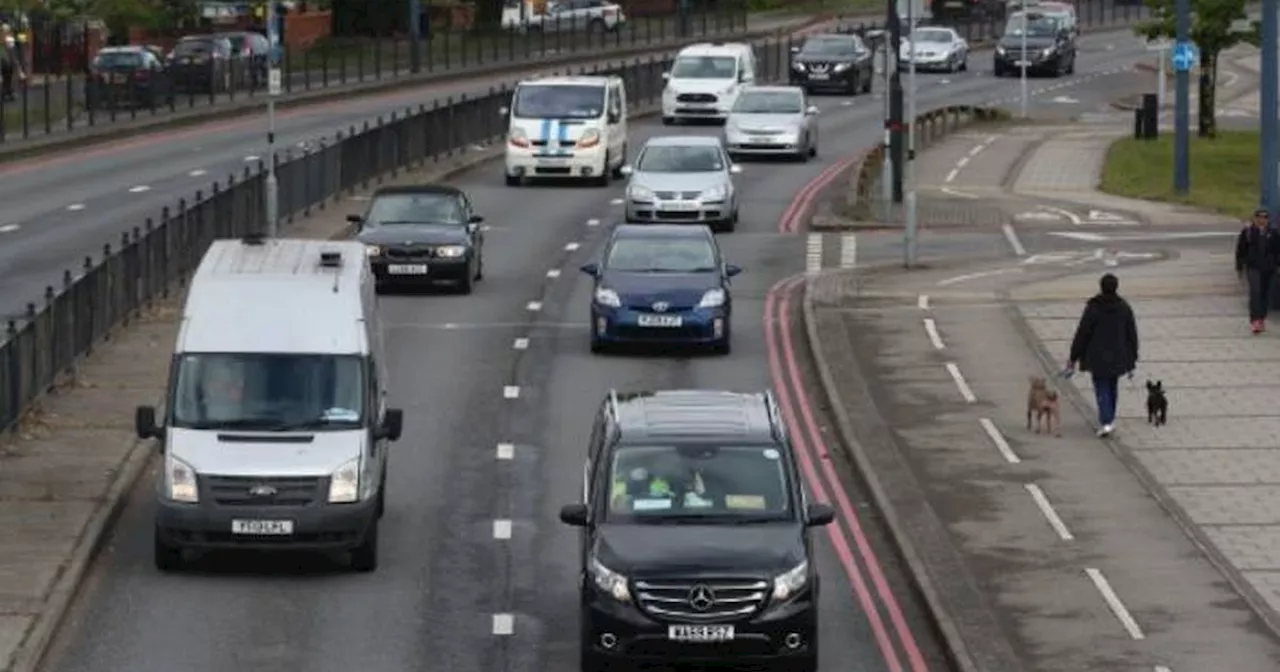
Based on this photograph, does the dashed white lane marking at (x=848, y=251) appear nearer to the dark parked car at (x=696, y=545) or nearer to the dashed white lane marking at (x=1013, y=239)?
the dashed white lane marking at (x=1013, y=239)

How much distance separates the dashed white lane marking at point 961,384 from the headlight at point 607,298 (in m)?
4.20

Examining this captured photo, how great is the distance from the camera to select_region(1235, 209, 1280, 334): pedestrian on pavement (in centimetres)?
3997

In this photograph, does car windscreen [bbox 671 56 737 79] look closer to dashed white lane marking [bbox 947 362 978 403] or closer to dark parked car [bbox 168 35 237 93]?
dark parked car [bbox 168 35 237 93]

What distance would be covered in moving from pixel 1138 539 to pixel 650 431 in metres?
6.06

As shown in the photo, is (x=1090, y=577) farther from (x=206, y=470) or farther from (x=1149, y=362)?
(x=1149, y=362)

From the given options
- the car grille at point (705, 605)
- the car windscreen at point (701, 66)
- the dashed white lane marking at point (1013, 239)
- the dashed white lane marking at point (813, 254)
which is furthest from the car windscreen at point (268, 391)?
the car windscreen at point (701, 66)

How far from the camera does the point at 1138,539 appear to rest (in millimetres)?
27812

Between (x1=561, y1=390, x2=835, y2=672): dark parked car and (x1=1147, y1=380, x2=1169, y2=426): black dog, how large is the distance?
10072mm

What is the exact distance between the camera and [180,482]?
25.7 metres

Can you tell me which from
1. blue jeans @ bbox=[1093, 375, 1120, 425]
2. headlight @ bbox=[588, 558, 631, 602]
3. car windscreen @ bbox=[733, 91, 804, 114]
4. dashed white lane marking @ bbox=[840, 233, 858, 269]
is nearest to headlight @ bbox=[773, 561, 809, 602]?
headlight @ bbox=[588, 558, 631, 602]

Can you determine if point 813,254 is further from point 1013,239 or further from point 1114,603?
point 1114,603

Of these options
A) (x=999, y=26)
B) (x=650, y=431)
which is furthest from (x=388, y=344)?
(x=999, y=26)

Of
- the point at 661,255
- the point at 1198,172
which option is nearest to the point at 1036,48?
the point at 1198,172

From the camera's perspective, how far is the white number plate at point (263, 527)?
83.7 ft
